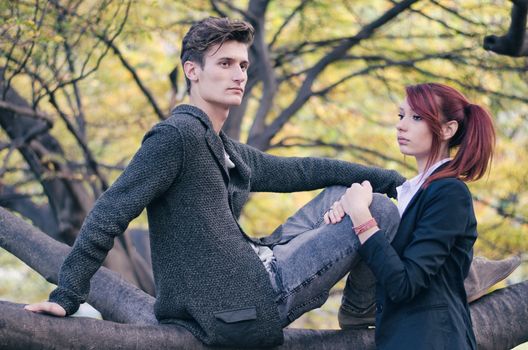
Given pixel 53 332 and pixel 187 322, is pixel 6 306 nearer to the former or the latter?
pixel 53 332

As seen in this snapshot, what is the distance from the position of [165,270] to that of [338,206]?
701 millimetres

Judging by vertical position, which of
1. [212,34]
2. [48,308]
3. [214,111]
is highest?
[212,34]

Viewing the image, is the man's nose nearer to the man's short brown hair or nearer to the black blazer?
the black blazer

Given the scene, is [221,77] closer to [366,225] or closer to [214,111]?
[214,111]

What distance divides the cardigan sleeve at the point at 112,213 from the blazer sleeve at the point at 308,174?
760 mm

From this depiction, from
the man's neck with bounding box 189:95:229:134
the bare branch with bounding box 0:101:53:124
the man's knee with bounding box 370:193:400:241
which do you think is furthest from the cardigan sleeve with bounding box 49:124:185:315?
the bare branch with bounding box 0:101:53:124

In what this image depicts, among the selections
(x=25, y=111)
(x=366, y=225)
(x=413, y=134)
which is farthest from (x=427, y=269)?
(x=25, y=111)

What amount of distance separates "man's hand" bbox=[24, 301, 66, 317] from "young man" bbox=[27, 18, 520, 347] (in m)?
0.03

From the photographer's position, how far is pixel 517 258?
12.1ft

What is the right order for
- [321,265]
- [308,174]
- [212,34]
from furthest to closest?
[308,174], [212,34], [321,265]

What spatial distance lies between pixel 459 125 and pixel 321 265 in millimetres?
736

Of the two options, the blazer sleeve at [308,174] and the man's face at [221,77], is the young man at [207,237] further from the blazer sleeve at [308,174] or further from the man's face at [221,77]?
the blazer sleeve at [308,174]

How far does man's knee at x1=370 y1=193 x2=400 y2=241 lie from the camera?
10.2ft

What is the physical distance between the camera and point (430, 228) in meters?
2.93
